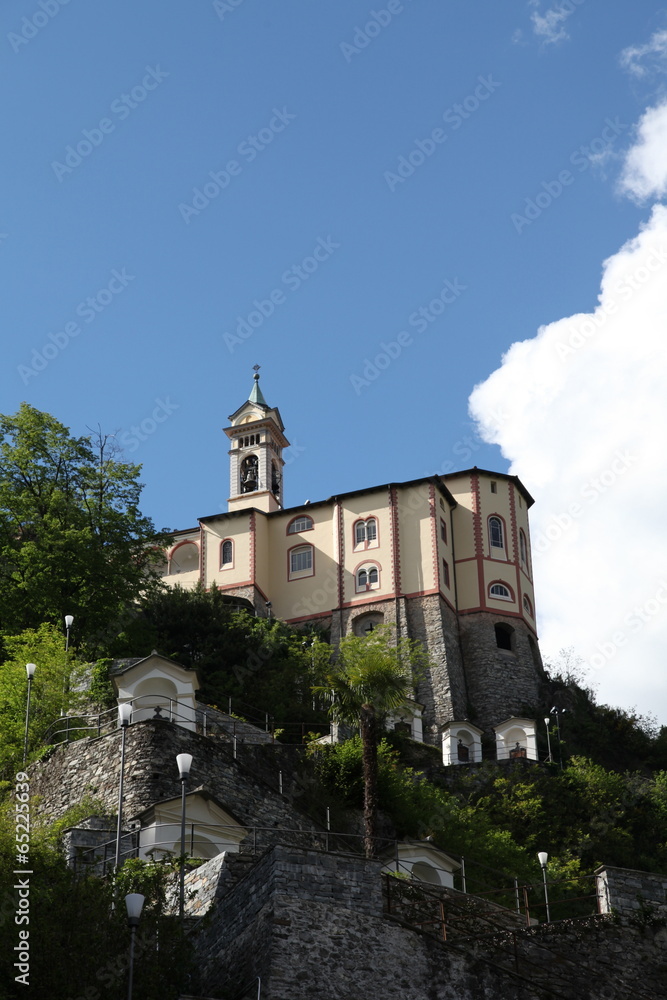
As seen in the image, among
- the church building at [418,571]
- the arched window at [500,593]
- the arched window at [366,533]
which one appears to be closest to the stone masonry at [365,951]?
the church building at [418,571]

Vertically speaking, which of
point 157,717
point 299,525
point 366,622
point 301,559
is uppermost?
point 299,525

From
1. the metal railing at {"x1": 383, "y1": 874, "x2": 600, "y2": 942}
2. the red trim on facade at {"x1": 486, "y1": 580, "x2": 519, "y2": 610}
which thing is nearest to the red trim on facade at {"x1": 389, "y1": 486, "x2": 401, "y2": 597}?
the red trim on facade at {"x1": 486, "y1": 580, "x2": 519, "y2": 610}

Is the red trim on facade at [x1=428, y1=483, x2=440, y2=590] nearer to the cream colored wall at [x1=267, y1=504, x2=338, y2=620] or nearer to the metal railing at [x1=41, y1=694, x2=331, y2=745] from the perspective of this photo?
the cream colored wall at [x1=267, y1=504, x2=338, y2=620]

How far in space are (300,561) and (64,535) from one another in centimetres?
1961

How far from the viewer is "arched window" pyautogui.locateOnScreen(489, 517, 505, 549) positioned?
65.2 m

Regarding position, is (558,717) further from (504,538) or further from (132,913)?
(132,913)

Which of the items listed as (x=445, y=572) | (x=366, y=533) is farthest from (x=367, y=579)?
(x=445, y=572)

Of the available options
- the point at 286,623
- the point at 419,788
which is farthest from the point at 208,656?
the point at 419,788

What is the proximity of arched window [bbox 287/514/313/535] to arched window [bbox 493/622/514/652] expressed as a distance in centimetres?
1055

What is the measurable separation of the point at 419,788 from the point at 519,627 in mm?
21010

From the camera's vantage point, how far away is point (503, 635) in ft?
210

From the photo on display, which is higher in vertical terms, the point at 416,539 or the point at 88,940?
the point at 416,539

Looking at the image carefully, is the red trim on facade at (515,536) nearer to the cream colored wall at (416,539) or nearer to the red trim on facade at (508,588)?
the red trim on facade at (508,588)

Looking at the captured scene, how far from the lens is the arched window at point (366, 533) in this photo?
64.9 meters
